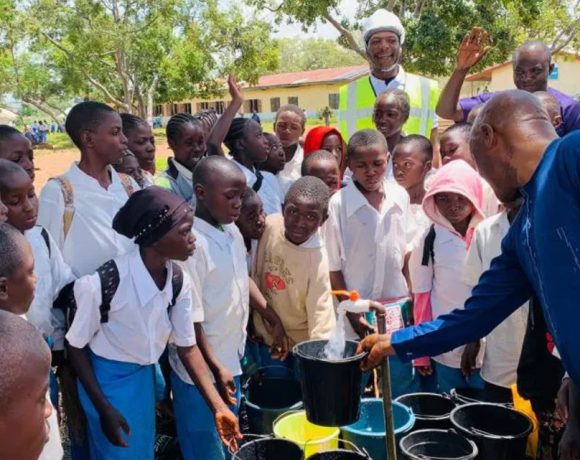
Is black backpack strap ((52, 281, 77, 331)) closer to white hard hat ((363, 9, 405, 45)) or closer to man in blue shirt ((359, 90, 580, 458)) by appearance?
man in blue shirt ((359, 90, 580, 458))

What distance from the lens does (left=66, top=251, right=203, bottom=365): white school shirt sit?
8.35 ft

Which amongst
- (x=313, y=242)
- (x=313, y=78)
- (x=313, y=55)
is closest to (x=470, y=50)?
(x=313, y=242)

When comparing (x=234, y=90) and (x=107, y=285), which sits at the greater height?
(x=234, y=90)

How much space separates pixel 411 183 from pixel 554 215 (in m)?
2.26

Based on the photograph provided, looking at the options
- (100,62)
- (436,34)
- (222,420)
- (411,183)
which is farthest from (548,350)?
(100,62)

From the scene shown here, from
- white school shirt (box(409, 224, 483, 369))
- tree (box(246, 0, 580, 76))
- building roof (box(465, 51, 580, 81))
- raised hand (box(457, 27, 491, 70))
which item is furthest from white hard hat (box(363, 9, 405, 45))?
building roof (box(465, 51, 580, 81))

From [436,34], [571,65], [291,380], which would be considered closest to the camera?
[291,380]

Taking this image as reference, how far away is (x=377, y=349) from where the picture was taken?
2.42 meters

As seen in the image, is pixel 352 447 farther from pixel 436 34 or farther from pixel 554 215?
pixel 436 34

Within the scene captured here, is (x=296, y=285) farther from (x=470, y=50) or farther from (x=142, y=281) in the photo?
(x=470, y=50)

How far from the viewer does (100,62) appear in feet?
62.5

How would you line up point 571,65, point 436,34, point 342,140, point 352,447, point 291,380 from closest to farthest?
point 352,447 < point 291,380 < point 342,140 < point 436,34 < point 571,65

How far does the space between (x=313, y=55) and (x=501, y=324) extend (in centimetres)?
8392

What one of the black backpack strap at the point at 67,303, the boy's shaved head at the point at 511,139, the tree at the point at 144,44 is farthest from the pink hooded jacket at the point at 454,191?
the tree at the point at 144,44
